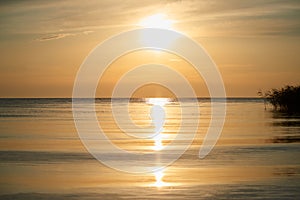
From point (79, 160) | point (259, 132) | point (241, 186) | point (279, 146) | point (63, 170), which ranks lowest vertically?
point (241, 186)

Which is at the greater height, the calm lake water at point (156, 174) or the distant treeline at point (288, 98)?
the distant treeline at point (288, 98)

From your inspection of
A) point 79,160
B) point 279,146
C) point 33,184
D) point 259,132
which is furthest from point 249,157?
point 259,132

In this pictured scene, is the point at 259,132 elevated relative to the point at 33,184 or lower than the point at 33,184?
elevated

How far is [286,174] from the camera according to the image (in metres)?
15.9

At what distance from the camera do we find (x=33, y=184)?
48.0 feet

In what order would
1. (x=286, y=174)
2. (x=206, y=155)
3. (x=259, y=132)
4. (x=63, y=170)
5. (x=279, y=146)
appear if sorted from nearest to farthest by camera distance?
(x=286, y=174)
(x=63, y=170)
(x=206, y=155)
(x=279, y=146)
(x=259, y=132)

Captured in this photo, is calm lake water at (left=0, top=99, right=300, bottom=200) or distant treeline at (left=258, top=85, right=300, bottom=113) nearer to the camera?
calm lake water at (left=0, top=99, right=300, bottom=200)

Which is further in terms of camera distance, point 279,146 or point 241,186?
point 279,146

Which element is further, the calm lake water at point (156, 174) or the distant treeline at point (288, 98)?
the distant treeline at point (288, 98)

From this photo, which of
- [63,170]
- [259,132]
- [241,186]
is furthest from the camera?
[259,132]

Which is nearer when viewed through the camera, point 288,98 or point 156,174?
point 156,174

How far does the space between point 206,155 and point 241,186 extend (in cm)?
651

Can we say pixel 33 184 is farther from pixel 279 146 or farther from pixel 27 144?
pixel 279 146

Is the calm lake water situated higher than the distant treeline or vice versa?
the distant treeline
